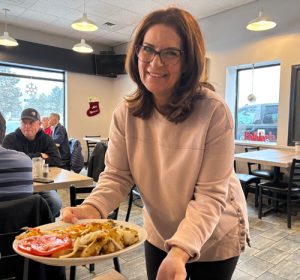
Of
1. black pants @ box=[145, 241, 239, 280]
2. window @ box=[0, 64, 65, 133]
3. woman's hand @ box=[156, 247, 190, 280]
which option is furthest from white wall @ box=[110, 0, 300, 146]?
window @ box=[0, 64, 65, 133]

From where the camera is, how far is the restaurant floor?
85.4 inches

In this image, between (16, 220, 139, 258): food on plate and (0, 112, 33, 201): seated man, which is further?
(0, 112, 33, 201): seated man

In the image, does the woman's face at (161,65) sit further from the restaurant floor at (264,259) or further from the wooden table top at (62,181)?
the restaurant floor at (264,259)

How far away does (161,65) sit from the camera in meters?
0.80

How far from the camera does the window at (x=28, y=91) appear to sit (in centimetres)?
640

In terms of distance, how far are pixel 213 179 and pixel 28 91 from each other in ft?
22.6

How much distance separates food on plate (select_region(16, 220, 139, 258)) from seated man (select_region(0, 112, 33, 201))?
89cm

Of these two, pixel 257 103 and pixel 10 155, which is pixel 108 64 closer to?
pixel 257 103

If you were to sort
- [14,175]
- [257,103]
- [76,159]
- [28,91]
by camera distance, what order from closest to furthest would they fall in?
1. [14,175]
2. [76,159]
3. [257,103]
4. [28,91]

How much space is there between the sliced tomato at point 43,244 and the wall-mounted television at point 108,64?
→ 712 centimetres

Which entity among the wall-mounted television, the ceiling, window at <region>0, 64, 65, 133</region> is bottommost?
window at <region>0, 64, 65, 133</region>

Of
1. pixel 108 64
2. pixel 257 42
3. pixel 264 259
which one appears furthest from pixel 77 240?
pixel 108 64

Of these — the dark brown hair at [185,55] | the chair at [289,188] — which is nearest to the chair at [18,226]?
the dark brown hair at [185,55]

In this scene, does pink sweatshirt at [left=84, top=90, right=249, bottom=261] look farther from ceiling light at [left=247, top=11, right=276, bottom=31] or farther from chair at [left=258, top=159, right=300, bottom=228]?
ceiling light at [left=247, top=11, right=276, bottom=31]
